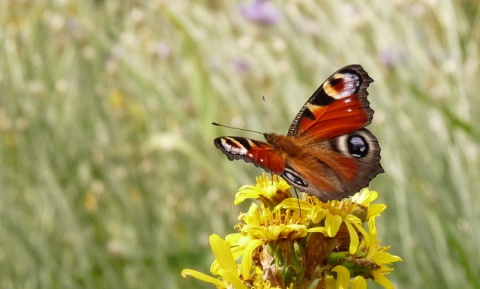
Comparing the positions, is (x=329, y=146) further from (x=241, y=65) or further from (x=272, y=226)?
(x=241, y=65)

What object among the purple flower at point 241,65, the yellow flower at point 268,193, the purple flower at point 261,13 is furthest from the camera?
the purple flower at point 241,65

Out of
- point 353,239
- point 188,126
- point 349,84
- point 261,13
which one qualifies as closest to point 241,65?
point 261,13

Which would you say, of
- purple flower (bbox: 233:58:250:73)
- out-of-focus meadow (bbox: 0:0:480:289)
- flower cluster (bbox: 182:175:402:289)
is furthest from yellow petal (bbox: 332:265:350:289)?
purple flower (bbox: 233:58:250:73)

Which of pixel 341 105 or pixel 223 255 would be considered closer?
pixel 223 255

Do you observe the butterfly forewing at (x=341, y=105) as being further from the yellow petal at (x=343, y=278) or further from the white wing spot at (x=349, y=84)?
the yellow petal at (x=343, y=278)

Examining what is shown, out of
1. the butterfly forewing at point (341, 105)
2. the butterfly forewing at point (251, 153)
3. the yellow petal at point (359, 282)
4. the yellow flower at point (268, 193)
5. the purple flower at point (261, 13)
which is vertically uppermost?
the purple flower at point (261, 13)

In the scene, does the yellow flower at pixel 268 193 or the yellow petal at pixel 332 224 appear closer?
the yellow petal at pixel 332 224

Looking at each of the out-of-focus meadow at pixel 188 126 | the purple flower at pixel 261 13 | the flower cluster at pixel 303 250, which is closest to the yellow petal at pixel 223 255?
the flower cluster at pixel 303 250
